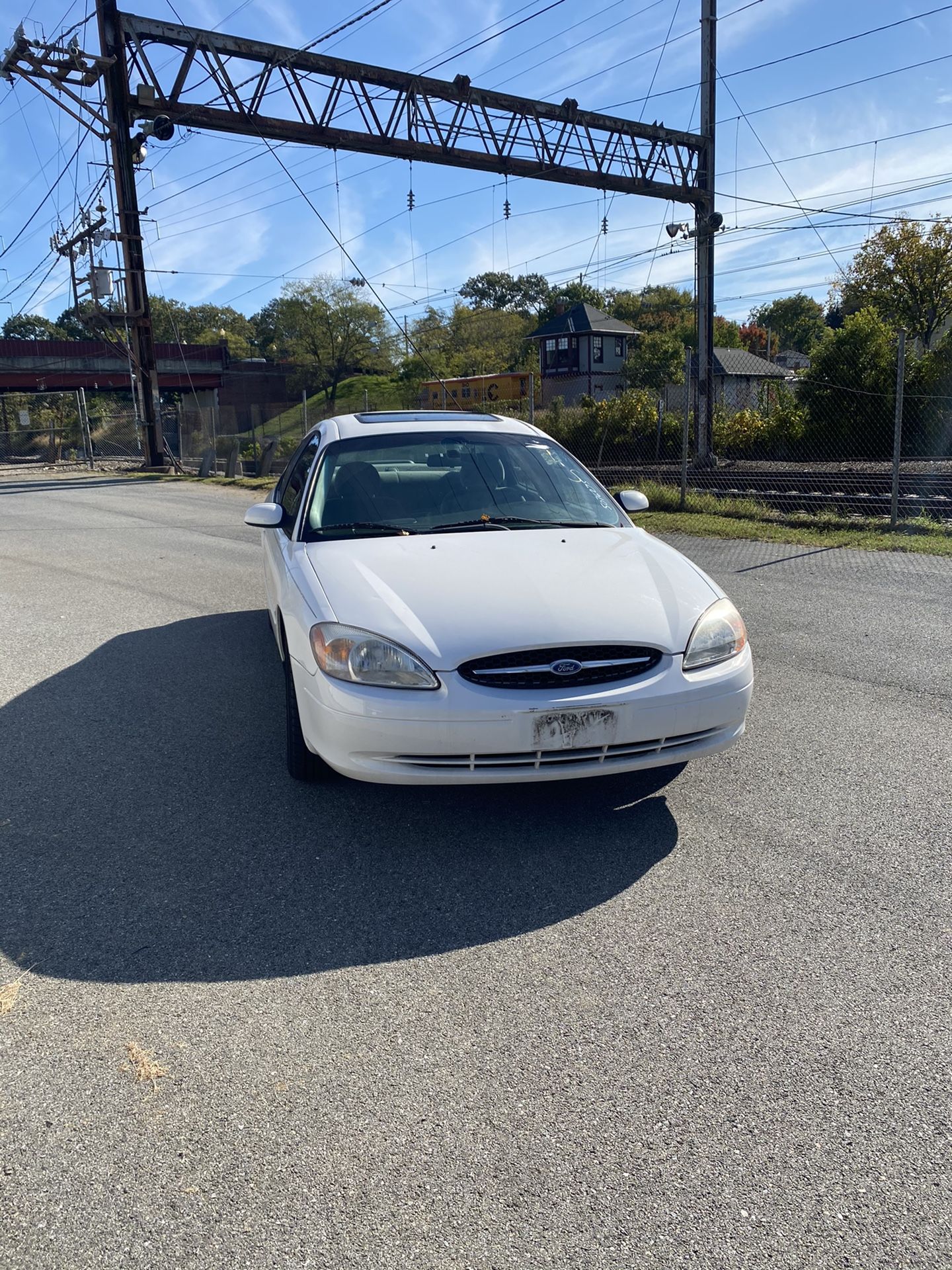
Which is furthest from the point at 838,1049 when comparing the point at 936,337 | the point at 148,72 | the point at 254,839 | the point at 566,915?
the point at 936,337

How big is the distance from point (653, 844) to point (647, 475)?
55.9 feet

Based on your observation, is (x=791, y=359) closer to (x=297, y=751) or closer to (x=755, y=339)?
(x=755, y=339)

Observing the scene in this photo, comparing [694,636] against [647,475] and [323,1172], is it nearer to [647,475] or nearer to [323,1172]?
[323,1172]

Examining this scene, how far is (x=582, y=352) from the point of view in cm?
6688

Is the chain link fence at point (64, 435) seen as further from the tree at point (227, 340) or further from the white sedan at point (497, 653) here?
the white sedan at point (497, 653)

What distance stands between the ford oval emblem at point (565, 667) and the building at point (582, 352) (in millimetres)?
62947

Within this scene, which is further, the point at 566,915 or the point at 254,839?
the point at 254,839

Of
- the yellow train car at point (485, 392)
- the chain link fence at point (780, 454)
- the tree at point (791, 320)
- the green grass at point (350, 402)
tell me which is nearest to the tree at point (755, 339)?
the tree at point (791, 320)

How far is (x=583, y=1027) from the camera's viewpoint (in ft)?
8.55

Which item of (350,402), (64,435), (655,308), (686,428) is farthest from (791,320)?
(686,428)

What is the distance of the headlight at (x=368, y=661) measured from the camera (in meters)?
3.43

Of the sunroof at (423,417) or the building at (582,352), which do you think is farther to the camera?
the building at (582,352)

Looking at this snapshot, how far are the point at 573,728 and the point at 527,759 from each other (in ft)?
0.66

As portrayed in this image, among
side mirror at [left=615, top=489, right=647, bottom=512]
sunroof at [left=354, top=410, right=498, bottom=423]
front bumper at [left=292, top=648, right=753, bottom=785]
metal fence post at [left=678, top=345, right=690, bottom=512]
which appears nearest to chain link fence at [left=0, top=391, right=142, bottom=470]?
metal fence post at [left=678, top=345, right=690, bottom=512]
